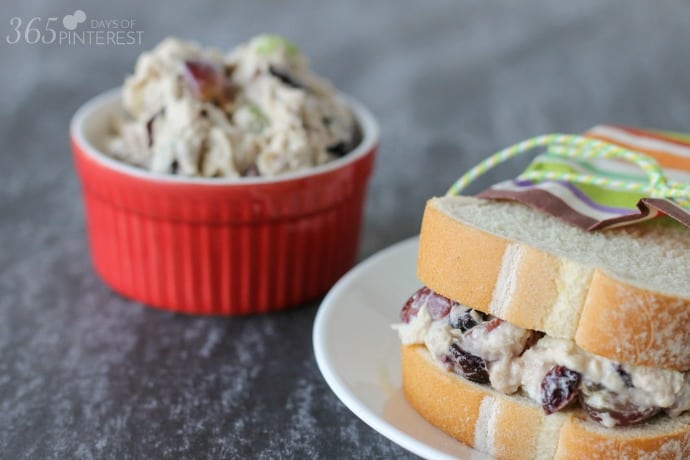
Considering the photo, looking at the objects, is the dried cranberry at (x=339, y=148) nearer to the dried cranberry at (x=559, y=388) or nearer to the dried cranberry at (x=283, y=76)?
the dried cranberry at (x=283, y=76)

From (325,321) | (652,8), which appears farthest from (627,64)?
(325,321)

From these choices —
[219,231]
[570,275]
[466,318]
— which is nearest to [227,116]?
[219,231]

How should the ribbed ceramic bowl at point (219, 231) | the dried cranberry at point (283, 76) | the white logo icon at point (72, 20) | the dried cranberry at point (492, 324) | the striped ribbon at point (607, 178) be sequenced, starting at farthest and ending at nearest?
the white logo icon at point (72, 20), the dried cranberry at point (283, 76), the ribbed ceramic bowl at point (219, 231), the striped ribbon at point (607, 178), the dried cranberry at point (492, 324)

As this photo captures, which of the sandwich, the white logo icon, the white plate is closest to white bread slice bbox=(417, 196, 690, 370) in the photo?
the sandwich

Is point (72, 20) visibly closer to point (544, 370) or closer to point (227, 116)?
point (227, 116)

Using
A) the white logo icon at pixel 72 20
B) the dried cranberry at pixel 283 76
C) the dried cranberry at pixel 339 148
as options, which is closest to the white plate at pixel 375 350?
the dried cranberry at pixel 339 148

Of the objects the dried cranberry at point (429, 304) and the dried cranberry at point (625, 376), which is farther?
the dried cranberry at point (429, 304)
